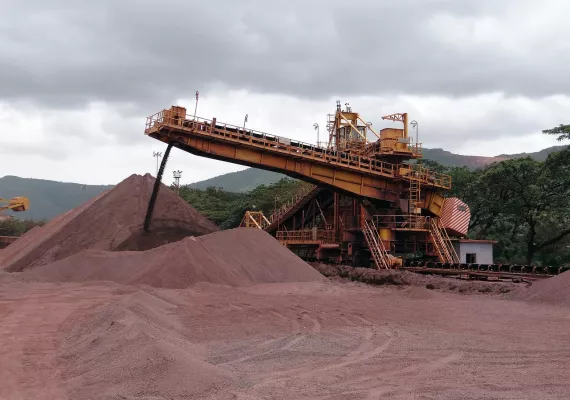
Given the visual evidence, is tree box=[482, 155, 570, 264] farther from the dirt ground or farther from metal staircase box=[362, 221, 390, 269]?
the dirt ground

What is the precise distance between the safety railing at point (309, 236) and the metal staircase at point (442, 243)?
558 centimetres

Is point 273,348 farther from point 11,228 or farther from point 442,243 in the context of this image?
point 11,228

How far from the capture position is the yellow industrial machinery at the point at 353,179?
70.0 ft

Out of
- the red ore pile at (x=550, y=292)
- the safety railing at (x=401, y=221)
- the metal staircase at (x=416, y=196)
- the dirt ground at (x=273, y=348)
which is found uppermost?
the metal staircase at (x=416, y=196)

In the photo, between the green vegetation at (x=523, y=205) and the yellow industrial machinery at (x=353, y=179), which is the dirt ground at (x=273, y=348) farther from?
the green vegetation at (x=523, y=205)

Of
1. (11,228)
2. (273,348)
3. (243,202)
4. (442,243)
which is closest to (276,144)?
(442,243)

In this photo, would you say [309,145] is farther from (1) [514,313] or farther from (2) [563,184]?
(2) [563,184]

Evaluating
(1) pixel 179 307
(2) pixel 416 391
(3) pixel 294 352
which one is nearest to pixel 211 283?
(1) pixel 179 307

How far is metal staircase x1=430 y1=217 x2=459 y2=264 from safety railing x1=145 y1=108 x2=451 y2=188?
89.4 inches

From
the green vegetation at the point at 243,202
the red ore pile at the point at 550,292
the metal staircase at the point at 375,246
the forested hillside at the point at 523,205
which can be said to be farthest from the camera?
the green vegetation at the point at 243,202

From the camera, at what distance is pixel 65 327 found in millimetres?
9969

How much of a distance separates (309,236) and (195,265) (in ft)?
44.9

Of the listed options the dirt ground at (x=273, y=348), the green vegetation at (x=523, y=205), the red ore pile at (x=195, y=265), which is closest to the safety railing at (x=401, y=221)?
the red ore pile at (x=195, y=265)

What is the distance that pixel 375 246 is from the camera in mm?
24359
